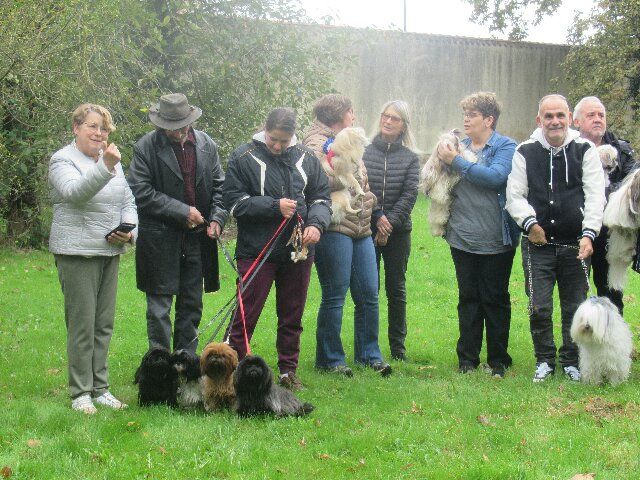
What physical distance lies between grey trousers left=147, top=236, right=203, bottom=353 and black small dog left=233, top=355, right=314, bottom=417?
963mm

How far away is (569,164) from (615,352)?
5.10ft

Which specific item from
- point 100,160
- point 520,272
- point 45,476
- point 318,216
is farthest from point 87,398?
point 520,272

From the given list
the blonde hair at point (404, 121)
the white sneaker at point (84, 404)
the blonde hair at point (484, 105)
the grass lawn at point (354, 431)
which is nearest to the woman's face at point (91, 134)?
the white sneaker at point (84, 404)

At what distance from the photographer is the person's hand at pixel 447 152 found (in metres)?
6.94

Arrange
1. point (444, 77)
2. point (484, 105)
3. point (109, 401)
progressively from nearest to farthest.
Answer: point (109, 401), point (484, 105), point (444, 77)

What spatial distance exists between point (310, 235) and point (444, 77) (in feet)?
53.9

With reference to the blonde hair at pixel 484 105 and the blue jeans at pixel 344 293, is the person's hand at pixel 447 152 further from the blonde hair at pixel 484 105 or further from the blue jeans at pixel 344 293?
the blue jeans at pixel 344 293

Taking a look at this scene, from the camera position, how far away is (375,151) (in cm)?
748

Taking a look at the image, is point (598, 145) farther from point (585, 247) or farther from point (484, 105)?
point (585, 247)

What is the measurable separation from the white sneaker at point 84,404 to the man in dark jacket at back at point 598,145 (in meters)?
4.41

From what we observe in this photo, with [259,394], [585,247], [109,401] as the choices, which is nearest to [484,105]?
[585,247]

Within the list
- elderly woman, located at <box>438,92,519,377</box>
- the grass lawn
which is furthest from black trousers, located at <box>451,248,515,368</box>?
the grass lawn

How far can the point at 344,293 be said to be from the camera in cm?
701

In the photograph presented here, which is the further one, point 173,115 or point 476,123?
point 476,123
